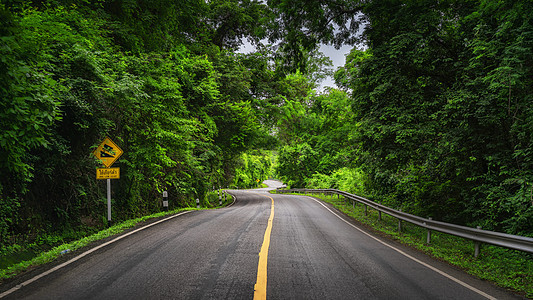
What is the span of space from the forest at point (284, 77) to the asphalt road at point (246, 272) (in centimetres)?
243

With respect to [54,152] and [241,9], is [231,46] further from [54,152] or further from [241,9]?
[54,152]

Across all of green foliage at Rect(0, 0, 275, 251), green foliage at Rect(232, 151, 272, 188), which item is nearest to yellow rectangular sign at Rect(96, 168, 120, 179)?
green foliage at Rect(0, 0, 275, 251)

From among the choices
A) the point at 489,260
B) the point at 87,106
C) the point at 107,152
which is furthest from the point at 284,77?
the point at 489,260

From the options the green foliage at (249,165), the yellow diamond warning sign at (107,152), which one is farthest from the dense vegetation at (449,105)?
the green foliage at (249,165)

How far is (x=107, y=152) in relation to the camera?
7707 millimetres

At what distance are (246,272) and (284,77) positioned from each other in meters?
7.34

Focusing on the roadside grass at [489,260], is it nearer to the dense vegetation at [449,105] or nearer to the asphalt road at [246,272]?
the asphalt road at [246,272]

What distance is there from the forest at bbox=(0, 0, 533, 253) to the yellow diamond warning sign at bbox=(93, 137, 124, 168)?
35cm

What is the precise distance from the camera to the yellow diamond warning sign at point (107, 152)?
7.58 metres

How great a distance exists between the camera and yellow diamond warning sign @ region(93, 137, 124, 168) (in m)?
7.58

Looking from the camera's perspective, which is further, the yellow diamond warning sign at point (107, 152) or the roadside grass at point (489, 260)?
the yellow diamond warning sign at point (107, 152)

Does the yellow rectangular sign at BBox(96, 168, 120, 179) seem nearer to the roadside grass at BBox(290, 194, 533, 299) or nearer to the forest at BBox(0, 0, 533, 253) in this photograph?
the forest at BBox(0, 0, 533, 253)

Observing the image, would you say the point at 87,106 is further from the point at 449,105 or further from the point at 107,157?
the point at 449,105

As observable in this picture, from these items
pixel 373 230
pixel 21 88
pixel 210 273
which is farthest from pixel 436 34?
pixel 21 88
